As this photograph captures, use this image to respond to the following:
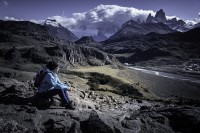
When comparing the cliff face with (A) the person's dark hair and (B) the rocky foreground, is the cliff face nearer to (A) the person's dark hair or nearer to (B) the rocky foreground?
(B) the rocky foreground

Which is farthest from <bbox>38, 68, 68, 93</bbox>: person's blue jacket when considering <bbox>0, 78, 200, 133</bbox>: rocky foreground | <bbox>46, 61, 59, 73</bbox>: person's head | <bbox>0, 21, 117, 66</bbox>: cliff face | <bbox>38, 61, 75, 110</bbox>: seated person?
<bbox>0, 21, 117, 66</bbox>: cliff face

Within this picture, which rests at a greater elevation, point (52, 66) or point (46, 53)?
point (46, 53)

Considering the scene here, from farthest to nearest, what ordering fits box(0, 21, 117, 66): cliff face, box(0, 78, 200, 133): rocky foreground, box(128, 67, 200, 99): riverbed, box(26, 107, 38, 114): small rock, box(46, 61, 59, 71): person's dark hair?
box(0, 21, 117, 66): cliff face → box(128, 67, 200, 99): riverbed → box(46, 61, 59, 71): person's dark hair → box(26, 107, 38, 114): small rock → box(0, 78, 200, 133): rocky foreground

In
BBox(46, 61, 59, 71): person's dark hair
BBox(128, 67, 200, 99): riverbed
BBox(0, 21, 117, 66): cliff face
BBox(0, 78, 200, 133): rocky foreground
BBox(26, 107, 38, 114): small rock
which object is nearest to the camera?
BBox(0, 78, 200, 133): rocky foreground

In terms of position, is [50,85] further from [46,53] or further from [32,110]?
[46,53]

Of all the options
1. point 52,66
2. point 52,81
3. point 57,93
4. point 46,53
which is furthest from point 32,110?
point 46,53

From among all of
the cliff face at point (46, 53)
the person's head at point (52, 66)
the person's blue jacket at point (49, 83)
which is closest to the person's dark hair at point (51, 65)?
the person's head at point (52, 66)

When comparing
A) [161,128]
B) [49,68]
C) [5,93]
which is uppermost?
[49,68]

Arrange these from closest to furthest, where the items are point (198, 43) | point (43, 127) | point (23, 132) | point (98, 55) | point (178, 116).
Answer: point (23, 132) → point (43, 127) → point (178, 116) → point (98, 55) → point (198, 43)

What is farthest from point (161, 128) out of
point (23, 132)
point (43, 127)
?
point (23, 132)

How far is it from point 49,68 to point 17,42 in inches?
3221

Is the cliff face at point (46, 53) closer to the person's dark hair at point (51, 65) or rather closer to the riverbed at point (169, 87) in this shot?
the riverbed at point (169, 87)

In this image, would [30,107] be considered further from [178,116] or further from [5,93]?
[178,116]

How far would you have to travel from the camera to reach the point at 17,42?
286 ft
